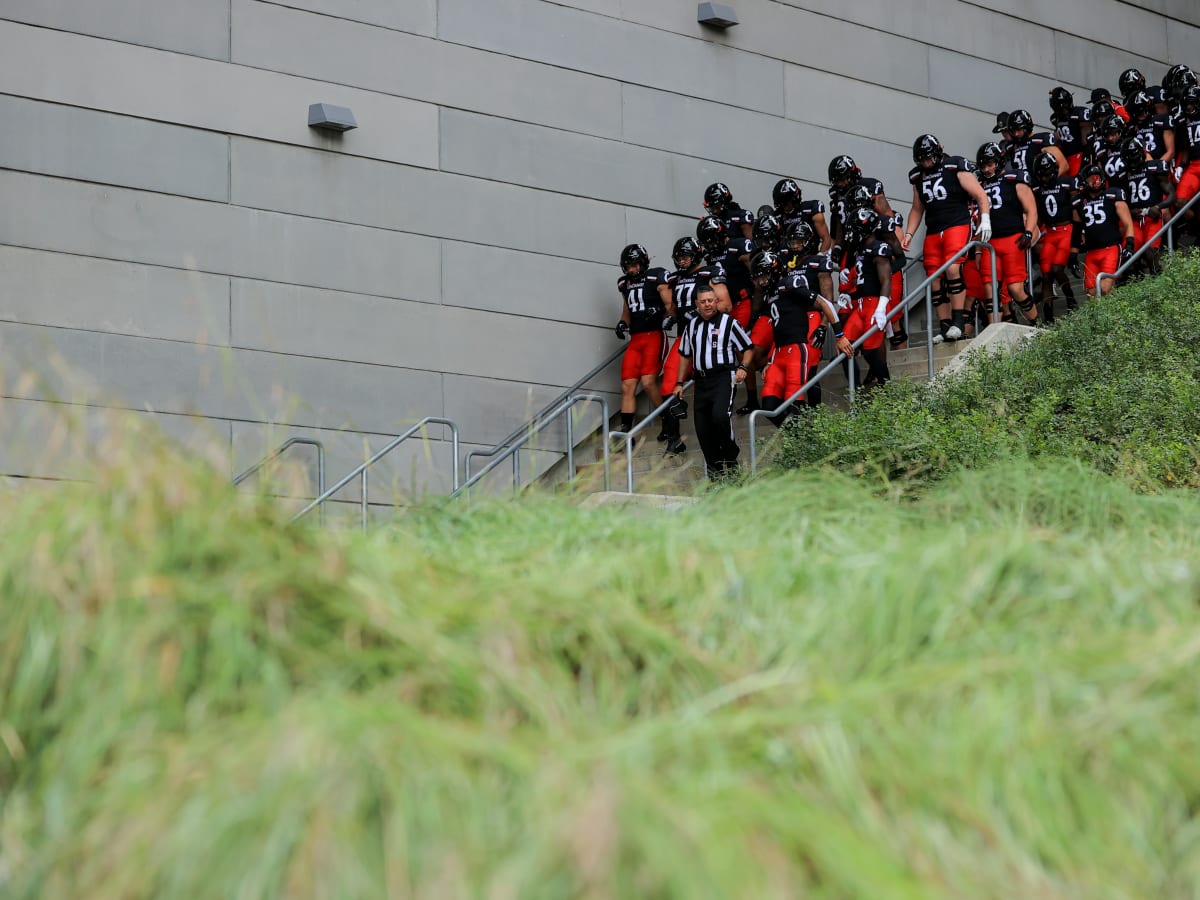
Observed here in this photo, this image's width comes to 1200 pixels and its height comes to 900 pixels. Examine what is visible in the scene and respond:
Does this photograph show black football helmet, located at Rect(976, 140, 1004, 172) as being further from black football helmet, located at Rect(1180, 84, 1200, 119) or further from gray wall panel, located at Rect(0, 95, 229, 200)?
gray wall panel, located at Rect(0, 95, 229, 200)

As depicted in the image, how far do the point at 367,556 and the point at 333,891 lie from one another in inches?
54.3

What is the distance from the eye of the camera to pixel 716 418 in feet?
37.9

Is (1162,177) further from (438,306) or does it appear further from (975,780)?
(975,780)

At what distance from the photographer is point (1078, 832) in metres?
3.48

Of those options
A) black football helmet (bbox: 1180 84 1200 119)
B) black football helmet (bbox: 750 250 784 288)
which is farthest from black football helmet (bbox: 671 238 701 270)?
black football helmet (bbox: 1180 84 1200 119)

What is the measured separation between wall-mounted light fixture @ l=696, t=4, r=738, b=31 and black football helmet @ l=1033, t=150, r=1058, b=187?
3553 millimetres

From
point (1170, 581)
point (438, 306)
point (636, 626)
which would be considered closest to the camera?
point (636, 626)

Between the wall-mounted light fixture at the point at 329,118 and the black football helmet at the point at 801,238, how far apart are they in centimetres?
389

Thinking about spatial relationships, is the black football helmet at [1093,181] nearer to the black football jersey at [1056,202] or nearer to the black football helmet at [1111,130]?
the black football jersey at [1056,202]

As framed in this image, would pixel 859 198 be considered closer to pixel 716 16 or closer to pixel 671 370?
pixel 671 370

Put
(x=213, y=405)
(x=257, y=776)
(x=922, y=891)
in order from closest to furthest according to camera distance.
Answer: (x=922, y=891), (x=257, y=776), (x=213, y=405)

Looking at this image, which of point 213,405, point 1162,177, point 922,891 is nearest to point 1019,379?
point 1162,177

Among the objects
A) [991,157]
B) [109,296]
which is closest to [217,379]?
[109,296]

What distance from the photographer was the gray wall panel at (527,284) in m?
14.0
